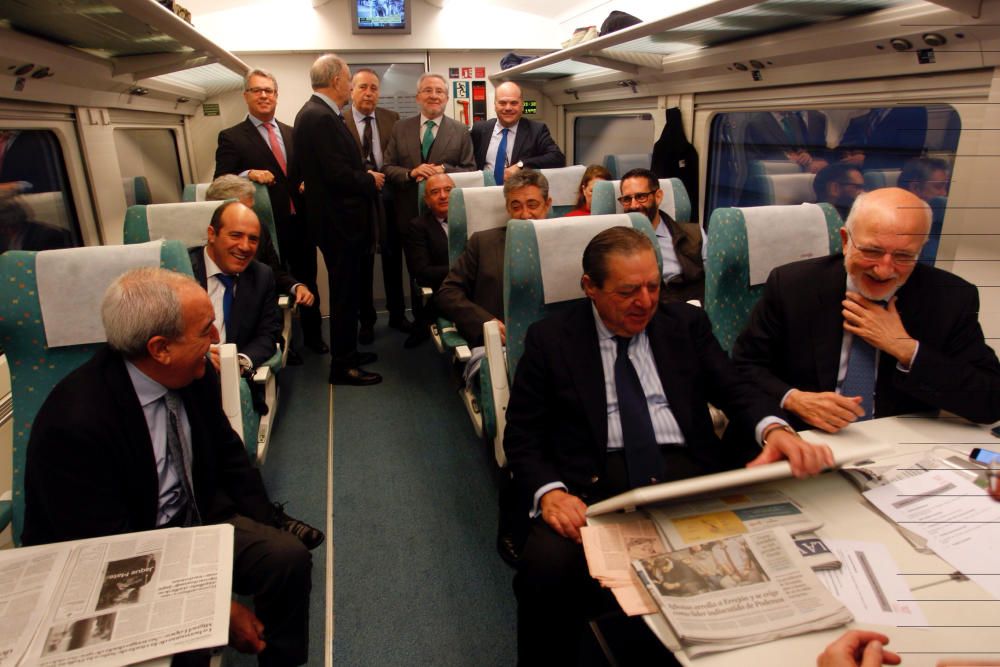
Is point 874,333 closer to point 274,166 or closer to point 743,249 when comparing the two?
point 743,249

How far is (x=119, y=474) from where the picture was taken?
1592 millimetres

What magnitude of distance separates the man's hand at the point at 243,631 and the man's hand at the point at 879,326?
74.3 inches

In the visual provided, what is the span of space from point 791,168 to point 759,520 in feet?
9.60

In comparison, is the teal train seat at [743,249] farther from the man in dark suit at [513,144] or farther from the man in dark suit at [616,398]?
the man in dark suit at [513,144]

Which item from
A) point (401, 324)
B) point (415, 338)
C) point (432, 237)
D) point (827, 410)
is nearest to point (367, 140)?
point (432, 237)

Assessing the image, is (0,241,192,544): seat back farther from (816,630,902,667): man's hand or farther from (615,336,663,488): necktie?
(816,630,902,667): man's hand

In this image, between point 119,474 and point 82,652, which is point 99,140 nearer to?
point 119,474

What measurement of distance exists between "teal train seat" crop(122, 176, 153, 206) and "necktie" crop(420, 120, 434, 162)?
2.12 m

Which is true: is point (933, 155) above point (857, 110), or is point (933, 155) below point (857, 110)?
below

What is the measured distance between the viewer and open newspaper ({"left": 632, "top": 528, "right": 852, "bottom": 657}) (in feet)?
3.35

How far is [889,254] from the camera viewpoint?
1.77 metres

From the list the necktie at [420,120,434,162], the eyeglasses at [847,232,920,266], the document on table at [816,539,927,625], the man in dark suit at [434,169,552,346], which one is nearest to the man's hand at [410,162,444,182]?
the necktie at [420,120,434,162]

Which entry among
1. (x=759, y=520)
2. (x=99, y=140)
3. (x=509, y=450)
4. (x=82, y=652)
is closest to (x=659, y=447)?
(x=509, y=450)

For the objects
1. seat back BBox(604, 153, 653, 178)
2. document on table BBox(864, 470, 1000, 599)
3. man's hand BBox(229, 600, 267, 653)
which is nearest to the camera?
document on table BBox(864, 470, 1000, 599)
